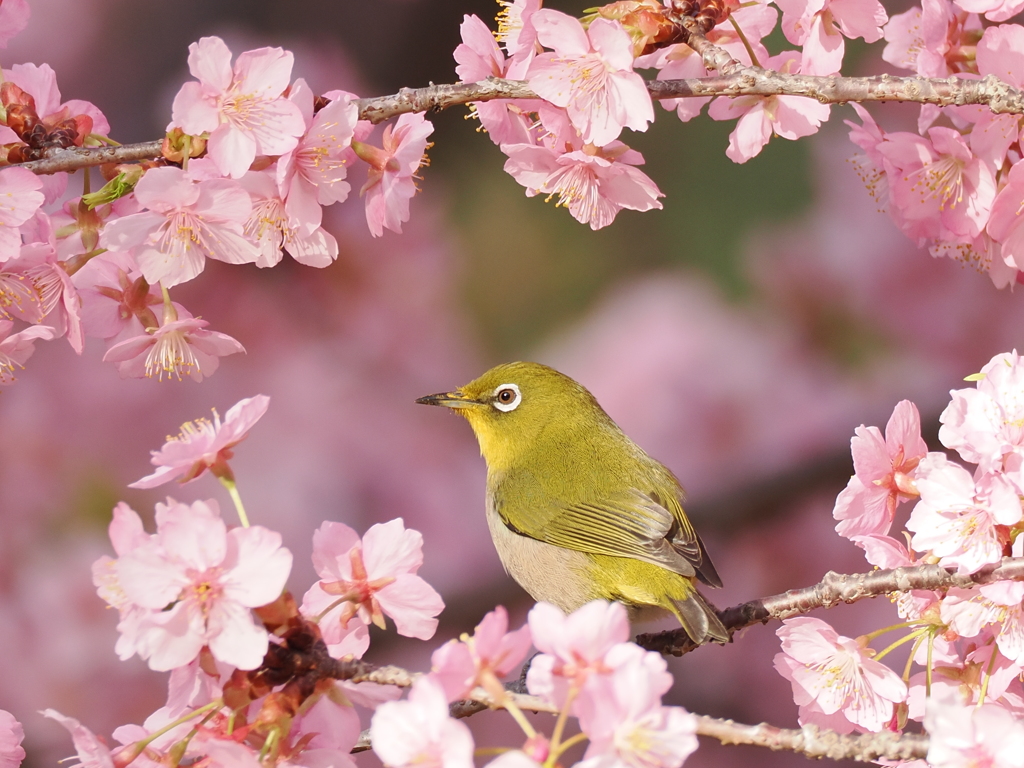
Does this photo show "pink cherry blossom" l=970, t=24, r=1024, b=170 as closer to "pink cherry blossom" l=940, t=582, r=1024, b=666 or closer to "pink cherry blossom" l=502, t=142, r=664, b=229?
"pink cherry blossom" l=502, t=142, r=664, b=229

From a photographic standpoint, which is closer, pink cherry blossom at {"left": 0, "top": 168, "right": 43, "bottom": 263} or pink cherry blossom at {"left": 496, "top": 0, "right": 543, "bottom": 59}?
pink cherry blossom at {"left": 0, "top": 168, "right": 43, "bottom": 263}

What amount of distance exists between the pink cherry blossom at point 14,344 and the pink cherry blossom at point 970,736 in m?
0.89

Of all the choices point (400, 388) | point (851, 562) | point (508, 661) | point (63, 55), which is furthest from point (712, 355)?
point (508, 661)

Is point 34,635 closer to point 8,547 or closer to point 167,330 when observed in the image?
point 8,547

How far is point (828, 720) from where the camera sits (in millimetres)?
1188

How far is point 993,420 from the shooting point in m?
0.96

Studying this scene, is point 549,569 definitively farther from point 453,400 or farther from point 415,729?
point 415,729

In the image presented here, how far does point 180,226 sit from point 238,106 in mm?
138

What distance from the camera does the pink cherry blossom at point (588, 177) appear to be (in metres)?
1.22

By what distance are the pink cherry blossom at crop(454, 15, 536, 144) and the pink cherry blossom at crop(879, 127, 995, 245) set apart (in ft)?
1.57

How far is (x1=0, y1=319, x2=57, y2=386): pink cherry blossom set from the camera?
3.42 feet

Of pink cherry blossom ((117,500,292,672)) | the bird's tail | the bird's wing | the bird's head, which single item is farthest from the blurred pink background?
pink cherry blossom ((117,500,292,672))

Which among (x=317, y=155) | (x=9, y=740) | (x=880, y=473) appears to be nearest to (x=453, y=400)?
(x=317, y=155)

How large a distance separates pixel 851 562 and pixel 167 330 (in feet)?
7.90
